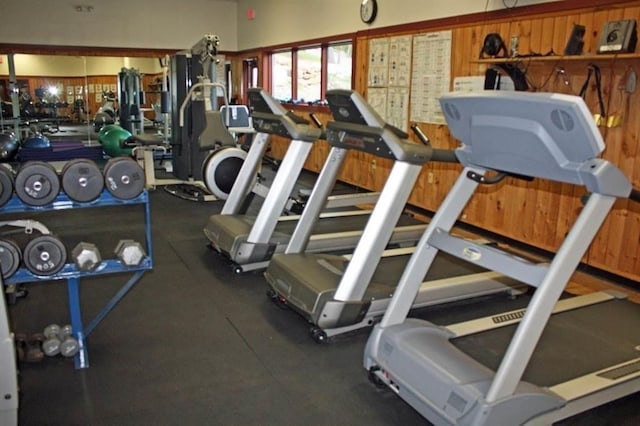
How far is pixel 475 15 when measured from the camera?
535 cm

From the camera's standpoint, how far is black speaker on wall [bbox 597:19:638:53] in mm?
3730

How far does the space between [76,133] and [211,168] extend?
5777mm

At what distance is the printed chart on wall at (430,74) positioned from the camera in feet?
18.7

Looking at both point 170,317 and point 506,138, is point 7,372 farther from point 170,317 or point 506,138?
point 506,138

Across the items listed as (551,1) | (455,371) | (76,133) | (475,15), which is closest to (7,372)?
(455,371)

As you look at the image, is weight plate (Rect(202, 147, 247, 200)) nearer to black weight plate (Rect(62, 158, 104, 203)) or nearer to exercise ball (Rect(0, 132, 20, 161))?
black weight plate (Rect(62, 158, 104, 203))

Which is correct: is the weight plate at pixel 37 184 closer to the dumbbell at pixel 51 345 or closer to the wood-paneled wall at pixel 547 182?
the dumbbell at pixel 51 345

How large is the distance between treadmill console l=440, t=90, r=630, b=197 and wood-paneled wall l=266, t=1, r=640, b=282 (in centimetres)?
218

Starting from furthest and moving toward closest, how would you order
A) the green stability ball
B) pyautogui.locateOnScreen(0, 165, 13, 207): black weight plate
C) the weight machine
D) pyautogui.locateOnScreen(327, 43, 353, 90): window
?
1. the green stability ball
2. pyautogui.locateOnScreen(327, 43, 353, 90): window
3. the weight machine
4. pyautogui.locateOnScreen(0, 165, 13, 207): black weight plate

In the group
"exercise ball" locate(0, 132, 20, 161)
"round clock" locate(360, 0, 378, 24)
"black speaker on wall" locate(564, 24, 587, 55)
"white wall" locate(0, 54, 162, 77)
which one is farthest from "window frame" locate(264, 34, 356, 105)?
"exercise ball" locate(0, 132, 20, 161)

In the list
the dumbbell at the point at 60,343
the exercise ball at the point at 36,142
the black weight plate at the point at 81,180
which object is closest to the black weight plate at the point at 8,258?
the black weight plate at the point at 81,180

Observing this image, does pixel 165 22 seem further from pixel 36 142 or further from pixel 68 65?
pixel 36 142

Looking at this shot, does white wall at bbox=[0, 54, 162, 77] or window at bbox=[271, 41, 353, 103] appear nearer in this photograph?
window at bbox=[271, 41, 353, 103]

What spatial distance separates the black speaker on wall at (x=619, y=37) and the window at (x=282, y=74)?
20.8 feet
